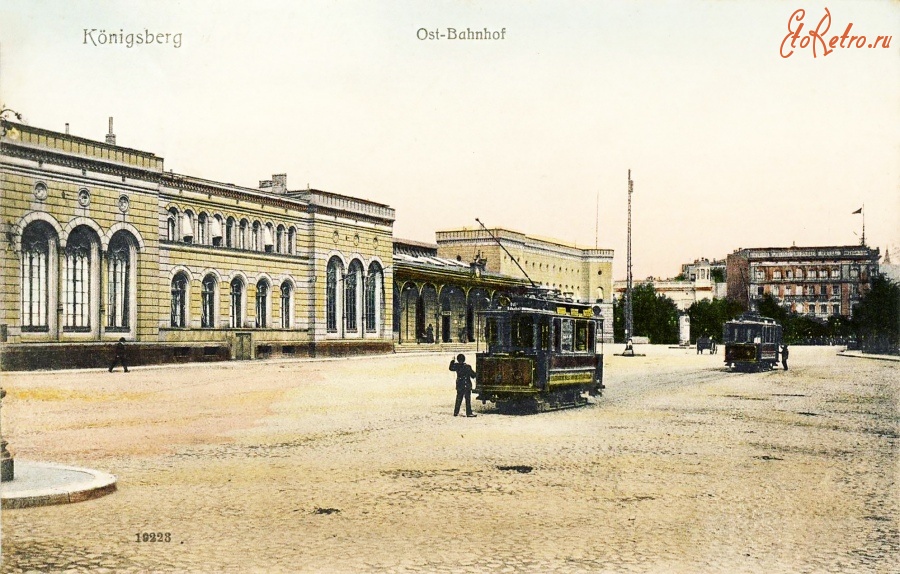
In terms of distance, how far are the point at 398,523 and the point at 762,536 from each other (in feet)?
10.9

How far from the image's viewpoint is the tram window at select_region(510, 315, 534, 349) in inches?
687

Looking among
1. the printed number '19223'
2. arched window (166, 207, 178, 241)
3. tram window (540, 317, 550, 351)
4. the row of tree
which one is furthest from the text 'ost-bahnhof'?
the row of tree

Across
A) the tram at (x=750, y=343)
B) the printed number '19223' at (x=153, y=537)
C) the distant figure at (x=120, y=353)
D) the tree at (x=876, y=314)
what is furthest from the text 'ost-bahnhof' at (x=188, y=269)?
the tree at (x=876, y=314)

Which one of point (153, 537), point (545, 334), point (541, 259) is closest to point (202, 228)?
point (545, 334)

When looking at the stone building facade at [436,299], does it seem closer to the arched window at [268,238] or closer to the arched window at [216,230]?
the arched window at [268,238]

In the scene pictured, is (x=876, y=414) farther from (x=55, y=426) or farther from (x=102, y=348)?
(x=102, y=348)

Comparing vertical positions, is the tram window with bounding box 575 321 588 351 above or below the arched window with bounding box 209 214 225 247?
below

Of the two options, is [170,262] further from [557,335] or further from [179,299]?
[557,335]

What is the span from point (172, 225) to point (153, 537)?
99.9 ft

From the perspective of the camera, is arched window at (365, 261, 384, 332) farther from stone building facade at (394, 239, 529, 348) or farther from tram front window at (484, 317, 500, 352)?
tram front window at (484, 317, 500, 352)

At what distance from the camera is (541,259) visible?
9088 centimetres

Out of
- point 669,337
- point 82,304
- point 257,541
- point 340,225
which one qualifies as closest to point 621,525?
point 257,541

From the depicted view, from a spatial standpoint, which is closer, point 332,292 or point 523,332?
point 523,332

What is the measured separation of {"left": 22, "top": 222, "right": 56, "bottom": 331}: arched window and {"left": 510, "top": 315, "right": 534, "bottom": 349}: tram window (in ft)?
50.3
